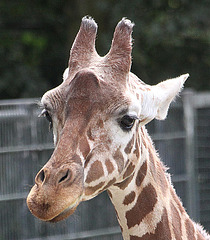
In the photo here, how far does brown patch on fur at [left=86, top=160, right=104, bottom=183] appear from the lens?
9.46 ft

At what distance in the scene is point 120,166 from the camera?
3057mm

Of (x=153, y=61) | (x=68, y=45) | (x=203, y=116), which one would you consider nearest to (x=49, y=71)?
(x=68, y=45)

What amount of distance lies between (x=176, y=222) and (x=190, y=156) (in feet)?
13.9

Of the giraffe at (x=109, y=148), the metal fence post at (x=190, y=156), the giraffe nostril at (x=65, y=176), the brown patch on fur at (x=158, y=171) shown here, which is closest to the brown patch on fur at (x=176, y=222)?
the giraffe at (x=109, y=148)

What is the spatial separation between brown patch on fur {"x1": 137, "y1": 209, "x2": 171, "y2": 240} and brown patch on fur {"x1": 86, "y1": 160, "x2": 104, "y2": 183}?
22.0 inches

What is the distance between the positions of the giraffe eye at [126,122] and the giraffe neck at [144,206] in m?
0.27

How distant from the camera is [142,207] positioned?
3.25 meters

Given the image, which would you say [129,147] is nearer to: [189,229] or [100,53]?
[189,229]

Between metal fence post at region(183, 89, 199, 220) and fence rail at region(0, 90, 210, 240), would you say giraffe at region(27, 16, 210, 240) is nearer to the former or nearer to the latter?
fence rail at region(0, 90, 210, 240)

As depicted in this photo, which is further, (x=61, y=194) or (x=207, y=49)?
(x=207, y=49)

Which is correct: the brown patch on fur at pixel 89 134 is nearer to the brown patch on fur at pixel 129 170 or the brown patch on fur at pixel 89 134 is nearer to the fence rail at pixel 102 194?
the brown patch on fur at pixel 129 170

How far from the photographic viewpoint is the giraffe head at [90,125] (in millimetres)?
2693

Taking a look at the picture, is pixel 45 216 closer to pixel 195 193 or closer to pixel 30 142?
pixel 30 142

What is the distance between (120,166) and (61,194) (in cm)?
50
